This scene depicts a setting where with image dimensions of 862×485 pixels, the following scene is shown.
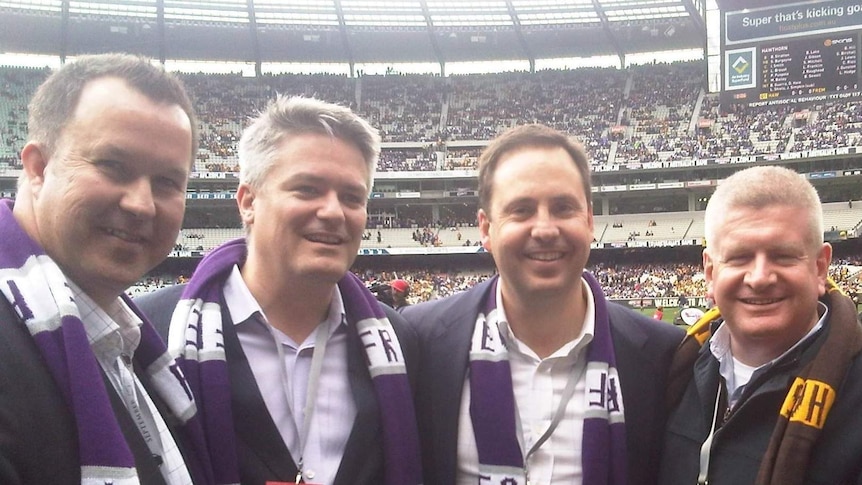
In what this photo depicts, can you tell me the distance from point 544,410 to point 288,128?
1.69 m

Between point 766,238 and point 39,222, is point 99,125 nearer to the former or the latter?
point 39,222

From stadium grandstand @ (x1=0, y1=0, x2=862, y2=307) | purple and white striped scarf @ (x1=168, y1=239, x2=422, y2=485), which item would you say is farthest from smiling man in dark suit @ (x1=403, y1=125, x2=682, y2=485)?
stadium grandstand @ (x1=0, y1=0, x2=862, y2=307)

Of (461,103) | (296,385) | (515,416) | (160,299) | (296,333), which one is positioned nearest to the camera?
(296,385)

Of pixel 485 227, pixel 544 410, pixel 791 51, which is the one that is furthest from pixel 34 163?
pixel 791 51

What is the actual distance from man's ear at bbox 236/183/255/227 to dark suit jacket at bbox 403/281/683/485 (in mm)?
1078

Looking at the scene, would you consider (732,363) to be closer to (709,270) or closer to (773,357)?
(773,357)

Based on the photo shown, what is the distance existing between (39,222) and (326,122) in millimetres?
1130

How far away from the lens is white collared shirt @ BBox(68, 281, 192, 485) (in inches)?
76.6

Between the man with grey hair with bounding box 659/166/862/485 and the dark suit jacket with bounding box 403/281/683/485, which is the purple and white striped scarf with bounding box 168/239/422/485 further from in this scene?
the man with grey hair with bounding box 659/166/862/485

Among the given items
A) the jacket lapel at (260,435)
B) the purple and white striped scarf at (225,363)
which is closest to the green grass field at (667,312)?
the purple and white striped scarf at (225,363)

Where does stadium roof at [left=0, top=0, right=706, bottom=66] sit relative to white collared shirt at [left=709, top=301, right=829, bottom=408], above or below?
above

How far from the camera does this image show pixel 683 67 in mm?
52625

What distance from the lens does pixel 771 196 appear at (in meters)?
2.52

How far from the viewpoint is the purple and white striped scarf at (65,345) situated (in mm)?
1640
